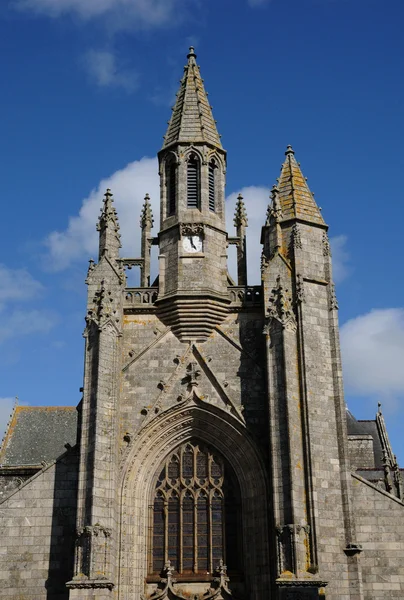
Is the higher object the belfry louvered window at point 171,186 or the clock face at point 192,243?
the belfry louvered window at point 171,186

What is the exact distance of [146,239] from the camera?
26516mm

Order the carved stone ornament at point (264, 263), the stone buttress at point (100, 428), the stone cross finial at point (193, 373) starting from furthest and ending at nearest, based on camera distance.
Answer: the carved stone ornament at point (264, 263) < the stone cross finial at point (193, 373) < the stone buttress at point (100, 428)

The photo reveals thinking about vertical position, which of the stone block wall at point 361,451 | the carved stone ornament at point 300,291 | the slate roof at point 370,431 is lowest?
the stone block wall at point 361,451

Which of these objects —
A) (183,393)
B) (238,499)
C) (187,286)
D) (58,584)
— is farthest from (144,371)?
(58,584)

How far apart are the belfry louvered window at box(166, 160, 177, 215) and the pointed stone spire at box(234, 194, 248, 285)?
92.7 inches

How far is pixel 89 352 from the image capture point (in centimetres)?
2164

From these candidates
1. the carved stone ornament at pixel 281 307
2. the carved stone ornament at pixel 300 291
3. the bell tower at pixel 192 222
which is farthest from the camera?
the bell tower at pixel 192 222

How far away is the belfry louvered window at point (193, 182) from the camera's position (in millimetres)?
24547

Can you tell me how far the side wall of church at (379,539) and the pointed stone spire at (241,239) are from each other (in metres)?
7.40

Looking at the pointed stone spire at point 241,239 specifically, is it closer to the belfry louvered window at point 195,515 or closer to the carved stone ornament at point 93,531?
the belfry louvered window at point 195,515

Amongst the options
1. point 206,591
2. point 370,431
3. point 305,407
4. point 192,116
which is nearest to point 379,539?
point 305,407

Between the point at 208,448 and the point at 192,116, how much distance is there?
410 inches

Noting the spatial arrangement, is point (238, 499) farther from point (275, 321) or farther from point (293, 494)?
point (275, 321)

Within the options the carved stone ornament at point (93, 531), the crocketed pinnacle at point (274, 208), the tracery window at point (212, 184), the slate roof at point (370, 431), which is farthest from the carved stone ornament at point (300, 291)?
the slate roof at point (370, 431)
